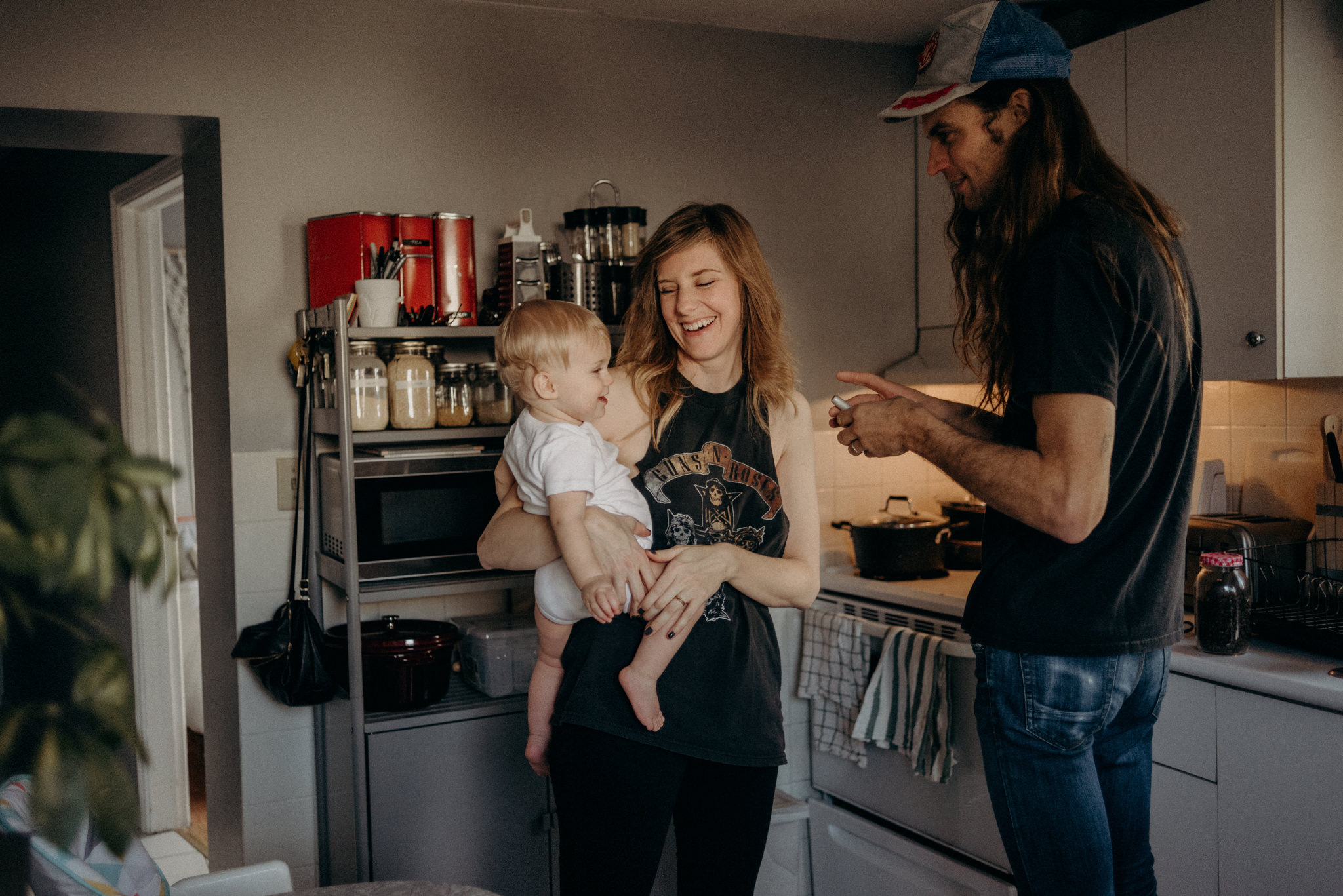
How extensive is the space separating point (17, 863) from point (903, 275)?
3282 mm

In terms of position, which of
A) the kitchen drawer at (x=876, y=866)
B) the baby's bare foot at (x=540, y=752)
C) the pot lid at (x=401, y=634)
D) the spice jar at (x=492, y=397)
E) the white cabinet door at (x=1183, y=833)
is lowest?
the kitchen drawer at (x=876, y=866)

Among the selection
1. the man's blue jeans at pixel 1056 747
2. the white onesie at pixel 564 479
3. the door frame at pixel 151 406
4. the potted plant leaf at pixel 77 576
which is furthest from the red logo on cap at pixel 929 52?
the door frame at pixel 151 406

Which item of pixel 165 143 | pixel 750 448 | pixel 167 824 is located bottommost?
pixel 167 824

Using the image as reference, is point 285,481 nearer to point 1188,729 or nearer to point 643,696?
point 643,696

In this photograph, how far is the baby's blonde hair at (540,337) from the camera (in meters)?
1.69

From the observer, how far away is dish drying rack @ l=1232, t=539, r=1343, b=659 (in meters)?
2.18

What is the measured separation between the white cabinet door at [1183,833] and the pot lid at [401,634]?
1.64 m

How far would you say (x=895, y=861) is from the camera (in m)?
2.73

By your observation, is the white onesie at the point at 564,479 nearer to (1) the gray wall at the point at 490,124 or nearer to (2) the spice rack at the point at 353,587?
(2) the spice rack at the point at 353,587

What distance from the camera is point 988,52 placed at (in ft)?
4.79

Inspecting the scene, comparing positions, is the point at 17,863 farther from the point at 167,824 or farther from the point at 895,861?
the point at 167,824

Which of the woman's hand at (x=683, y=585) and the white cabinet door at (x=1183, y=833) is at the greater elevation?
the woman's hand at (x=683, y=585)

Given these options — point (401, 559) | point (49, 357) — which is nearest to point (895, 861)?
point (401, 559)

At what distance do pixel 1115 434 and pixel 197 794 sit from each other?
14.3 feet
